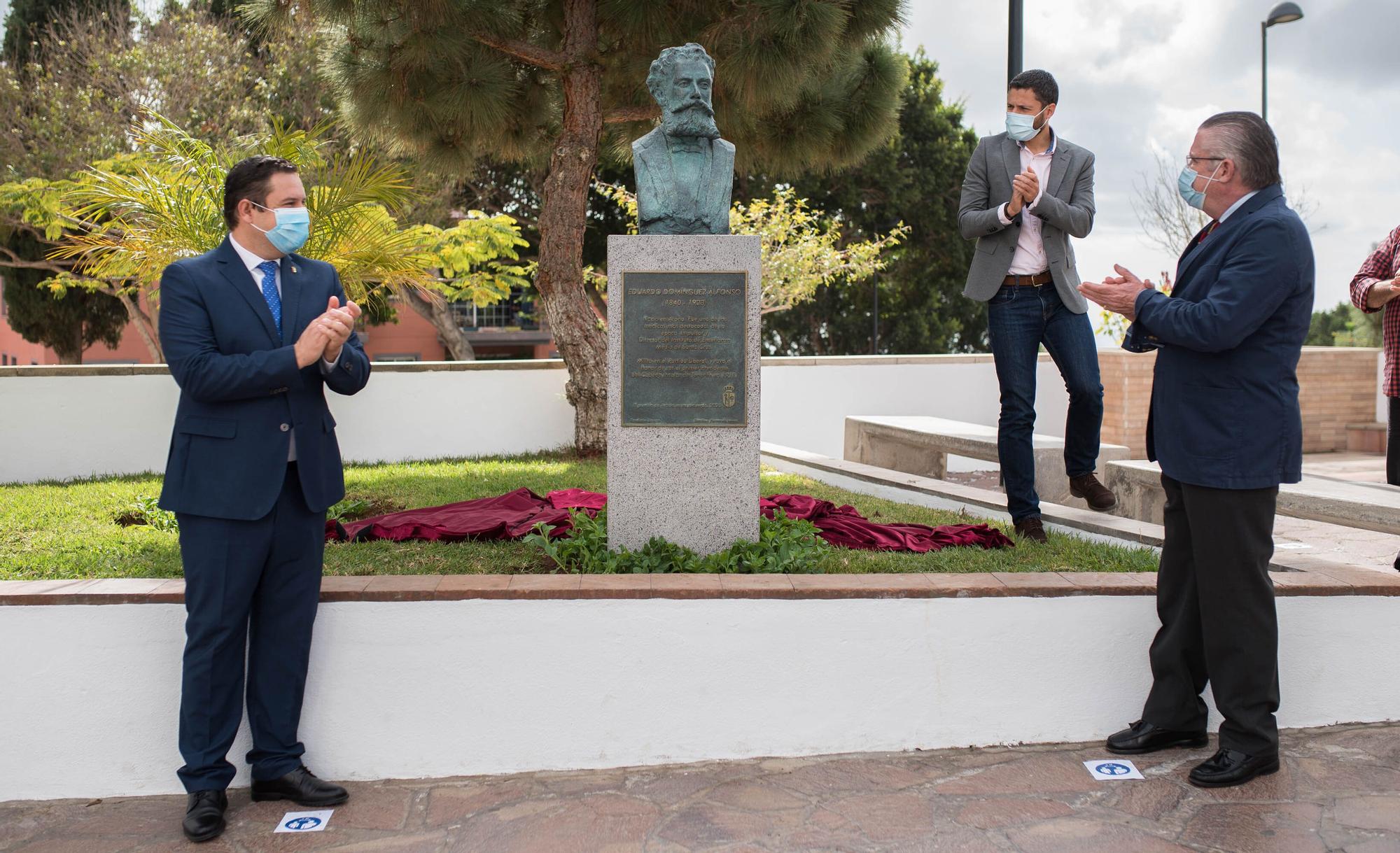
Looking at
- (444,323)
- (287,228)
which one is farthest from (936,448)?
(444,323)

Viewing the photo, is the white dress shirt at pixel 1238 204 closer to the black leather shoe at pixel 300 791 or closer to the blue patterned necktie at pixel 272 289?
the blue patterned necktie at pixel 272 289

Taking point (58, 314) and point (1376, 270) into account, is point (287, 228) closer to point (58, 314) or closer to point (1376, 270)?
point (1376, 270)

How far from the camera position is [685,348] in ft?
16.0

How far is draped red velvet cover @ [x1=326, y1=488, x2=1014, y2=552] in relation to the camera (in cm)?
552

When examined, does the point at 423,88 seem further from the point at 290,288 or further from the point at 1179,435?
the point at 1179,435

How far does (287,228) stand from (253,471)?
2.53 ft

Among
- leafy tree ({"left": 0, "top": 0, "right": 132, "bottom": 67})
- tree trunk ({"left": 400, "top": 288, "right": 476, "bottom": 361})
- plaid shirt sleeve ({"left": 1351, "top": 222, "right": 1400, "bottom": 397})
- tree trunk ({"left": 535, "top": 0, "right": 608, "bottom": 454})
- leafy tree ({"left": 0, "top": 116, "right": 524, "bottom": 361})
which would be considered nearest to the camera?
plaid shirt sleeve ({"left": 1351, "top": 222, "right": 1400, "bottom": 397})

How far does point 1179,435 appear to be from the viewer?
3770 millimetres

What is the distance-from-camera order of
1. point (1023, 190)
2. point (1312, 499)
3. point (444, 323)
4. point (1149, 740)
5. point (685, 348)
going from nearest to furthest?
1. point (1149, 740)
2. point (1023, 190)
3. point (685, 348)
4. point (1312, 499)
5. point (444, 323)

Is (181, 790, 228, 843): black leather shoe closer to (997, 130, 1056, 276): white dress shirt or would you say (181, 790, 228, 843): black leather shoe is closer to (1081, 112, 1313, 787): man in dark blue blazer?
(1081, 112, 1313, 787): man in dark blue blazer

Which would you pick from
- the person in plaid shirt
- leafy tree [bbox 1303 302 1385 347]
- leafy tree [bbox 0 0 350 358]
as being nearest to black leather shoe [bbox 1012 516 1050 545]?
the person in plaid shirt

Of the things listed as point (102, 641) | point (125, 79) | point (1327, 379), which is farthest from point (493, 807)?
point (125, 79)

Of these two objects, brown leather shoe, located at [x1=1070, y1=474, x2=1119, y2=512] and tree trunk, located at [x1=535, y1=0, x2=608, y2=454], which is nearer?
brown leather shoe, located at [x1=1070, y1=474, x2=1119, y2=512]

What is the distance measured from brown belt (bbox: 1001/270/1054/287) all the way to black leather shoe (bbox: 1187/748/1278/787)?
2.18 m
